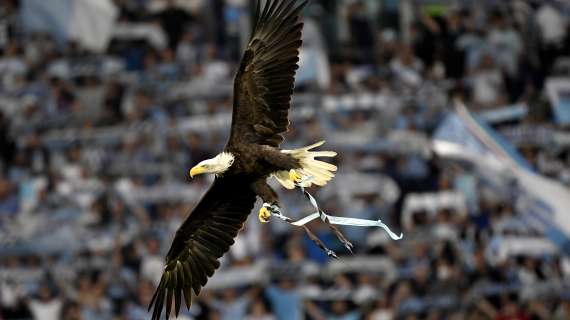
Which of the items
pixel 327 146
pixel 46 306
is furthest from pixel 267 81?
pixel 46 306

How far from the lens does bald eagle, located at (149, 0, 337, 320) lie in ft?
30.5

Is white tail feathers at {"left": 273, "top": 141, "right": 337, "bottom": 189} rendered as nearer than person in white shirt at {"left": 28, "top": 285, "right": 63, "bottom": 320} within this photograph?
Yes

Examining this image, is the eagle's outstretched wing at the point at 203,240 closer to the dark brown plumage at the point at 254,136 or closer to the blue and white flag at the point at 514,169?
the dark brown plumage at the point at 254,136

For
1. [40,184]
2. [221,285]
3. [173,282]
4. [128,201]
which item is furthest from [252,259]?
[173,282]

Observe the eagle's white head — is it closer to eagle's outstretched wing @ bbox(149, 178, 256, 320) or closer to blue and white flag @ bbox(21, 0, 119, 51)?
eagle's outstretched wing @ bbox(149, 178, 256, 320)

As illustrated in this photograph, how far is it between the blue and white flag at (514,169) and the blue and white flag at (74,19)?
194 inches

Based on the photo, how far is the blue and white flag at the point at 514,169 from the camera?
13719mm

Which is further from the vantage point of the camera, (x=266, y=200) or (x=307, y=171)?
(x=266, y=200)

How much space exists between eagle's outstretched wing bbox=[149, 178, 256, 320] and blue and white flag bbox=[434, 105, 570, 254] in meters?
4.67

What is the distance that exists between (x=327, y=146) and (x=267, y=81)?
5.88 metres

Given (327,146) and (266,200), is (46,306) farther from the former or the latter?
(266,200)

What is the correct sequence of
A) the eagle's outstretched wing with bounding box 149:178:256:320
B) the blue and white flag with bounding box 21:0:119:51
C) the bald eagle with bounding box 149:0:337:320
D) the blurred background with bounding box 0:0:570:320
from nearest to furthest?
the bald eagle with bounding box 149:0:337:320 < the eagle's outstretched wing with bounding box 149:178:256:320 < the blurred background with bounding box 0:0:570:320 < the blue and white flag with bounding box 21:0:119:51

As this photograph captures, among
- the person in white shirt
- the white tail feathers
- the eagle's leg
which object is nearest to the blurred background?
the person in white shirt

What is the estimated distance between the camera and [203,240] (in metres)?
10.3
